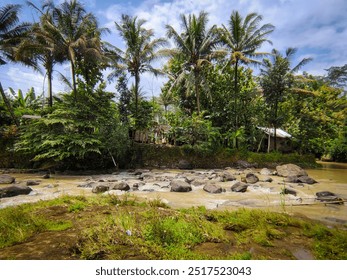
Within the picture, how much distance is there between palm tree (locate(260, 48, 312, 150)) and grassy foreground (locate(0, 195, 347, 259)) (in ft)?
60.5

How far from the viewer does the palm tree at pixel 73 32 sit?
1461 cm

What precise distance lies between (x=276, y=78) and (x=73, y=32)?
57.0 ft

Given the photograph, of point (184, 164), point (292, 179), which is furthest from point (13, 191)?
point (292, 179)

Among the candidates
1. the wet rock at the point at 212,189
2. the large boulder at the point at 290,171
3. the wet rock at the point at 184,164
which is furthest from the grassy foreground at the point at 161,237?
the wet rock at the point at 184,164

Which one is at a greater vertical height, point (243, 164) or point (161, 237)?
point (161, 237)

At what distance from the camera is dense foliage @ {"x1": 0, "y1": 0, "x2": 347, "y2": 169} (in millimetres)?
14180

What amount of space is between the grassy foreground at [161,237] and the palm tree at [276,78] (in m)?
18.4

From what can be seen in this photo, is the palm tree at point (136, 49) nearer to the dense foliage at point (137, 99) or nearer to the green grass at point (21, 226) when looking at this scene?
the dense foliage at point (137, 99)

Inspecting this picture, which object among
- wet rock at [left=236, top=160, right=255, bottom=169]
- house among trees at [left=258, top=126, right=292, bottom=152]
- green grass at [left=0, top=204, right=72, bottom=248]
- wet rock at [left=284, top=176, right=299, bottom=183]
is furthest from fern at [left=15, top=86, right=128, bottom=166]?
house among trees at [left=258, top=126, right=292, bottom=152]

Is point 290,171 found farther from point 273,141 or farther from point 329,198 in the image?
point 273,141

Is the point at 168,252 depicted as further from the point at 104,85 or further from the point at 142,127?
the point at 104,85

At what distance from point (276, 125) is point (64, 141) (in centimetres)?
1794

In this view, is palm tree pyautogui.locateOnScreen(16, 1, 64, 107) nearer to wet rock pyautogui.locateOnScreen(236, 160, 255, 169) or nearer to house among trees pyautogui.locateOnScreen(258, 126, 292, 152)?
wet rock pyautogui.locateOnScreen(236, 160, 255, 169)

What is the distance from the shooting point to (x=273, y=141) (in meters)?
25.1
